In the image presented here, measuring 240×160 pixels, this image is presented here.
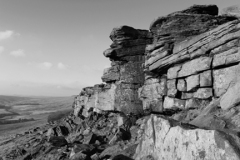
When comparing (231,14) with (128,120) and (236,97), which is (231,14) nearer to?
(236,97)

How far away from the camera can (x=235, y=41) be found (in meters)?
16.6

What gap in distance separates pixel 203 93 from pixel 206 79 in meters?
1.71

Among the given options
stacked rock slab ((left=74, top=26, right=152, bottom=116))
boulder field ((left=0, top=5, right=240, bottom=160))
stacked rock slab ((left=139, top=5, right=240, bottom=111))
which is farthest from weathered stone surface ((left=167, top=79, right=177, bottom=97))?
stacked rock slab ((left=74, top=26, right=152, bottom=116))

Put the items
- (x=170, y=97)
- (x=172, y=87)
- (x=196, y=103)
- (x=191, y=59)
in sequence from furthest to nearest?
1. (x=170, y=97)
2. (x=172, y=87)
3. (x=191, y=59)
4. (x=196, y=103)

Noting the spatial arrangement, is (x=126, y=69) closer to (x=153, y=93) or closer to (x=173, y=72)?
(x=153, y=93)

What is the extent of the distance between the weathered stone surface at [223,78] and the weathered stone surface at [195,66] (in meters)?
1.28

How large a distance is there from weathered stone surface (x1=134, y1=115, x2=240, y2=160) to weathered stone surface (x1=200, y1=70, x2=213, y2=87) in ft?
31.0

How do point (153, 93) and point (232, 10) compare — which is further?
point (153, 93)

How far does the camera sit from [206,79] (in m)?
18.5

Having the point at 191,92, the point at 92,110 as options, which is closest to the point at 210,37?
the point at 191,92

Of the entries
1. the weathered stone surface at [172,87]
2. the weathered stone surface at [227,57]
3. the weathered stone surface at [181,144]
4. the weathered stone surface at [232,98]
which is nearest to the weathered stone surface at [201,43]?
the weathered stone surface at [227,57]

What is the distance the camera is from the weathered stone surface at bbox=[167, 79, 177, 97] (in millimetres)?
22016

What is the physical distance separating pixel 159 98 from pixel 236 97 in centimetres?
1306

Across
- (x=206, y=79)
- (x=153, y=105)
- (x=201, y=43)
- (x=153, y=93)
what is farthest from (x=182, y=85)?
(x=153, y=105)
